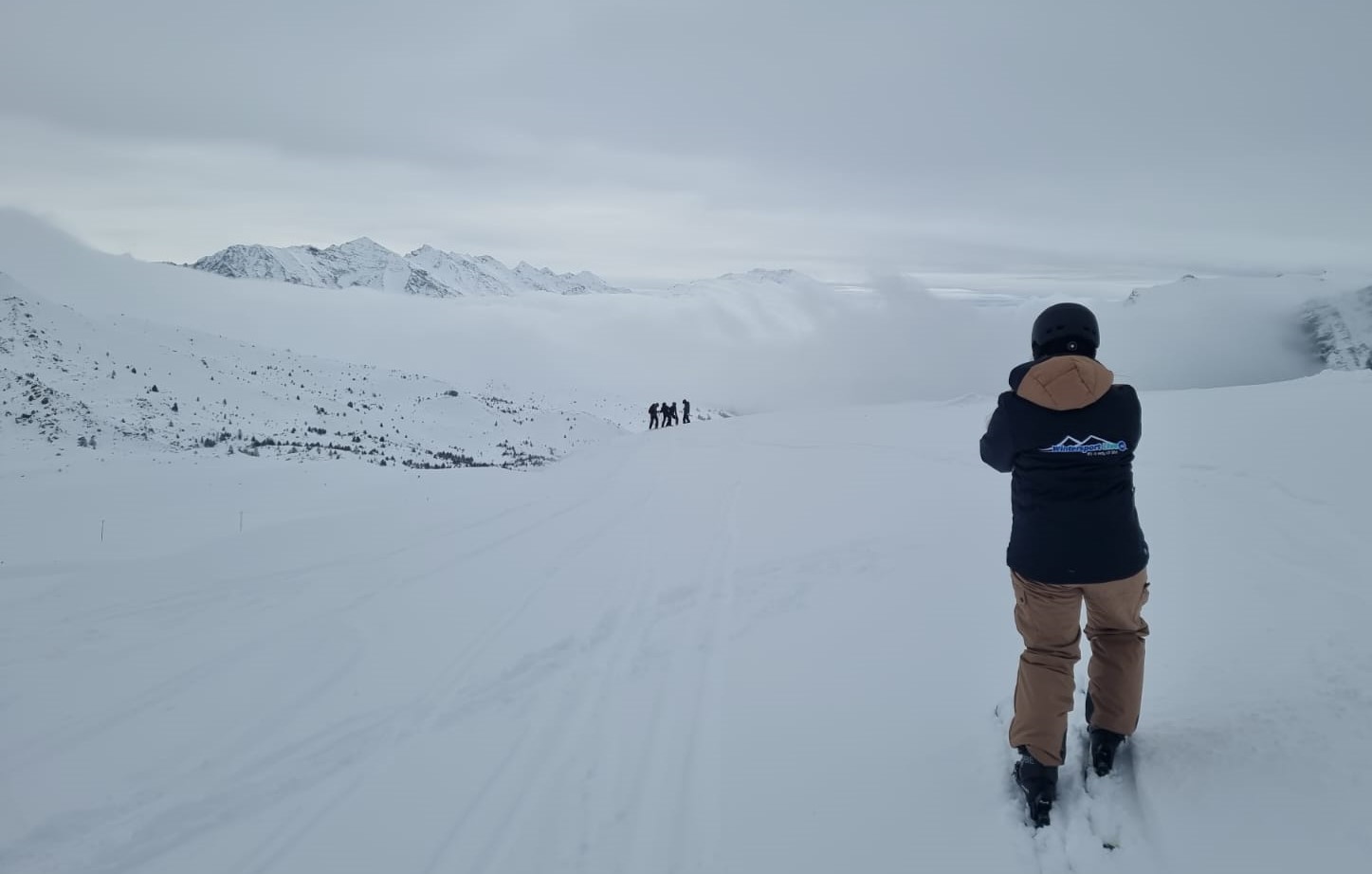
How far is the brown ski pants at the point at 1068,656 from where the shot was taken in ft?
11.3

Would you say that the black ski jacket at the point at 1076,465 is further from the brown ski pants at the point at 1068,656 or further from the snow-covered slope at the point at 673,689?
the snow-covered slope at the point at 673,689

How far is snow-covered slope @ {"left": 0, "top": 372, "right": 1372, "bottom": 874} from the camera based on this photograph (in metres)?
3.54

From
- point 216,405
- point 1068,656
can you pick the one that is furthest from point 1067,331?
point 216,405

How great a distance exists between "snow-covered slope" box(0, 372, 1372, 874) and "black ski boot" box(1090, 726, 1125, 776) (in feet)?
0.45

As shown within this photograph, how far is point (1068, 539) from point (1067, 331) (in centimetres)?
102

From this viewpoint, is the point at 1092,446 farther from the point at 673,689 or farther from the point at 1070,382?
the point at 673,689

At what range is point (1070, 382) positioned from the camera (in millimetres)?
3285

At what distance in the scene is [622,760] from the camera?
14.9 feet

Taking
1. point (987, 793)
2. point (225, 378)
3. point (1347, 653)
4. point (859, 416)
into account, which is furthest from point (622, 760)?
point (225, 378)

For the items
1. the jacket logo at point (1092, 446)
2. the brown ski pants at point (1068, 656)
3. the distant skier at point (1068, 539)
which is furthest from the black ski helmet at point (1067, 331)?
the brown ski pants at point (1068, 656)

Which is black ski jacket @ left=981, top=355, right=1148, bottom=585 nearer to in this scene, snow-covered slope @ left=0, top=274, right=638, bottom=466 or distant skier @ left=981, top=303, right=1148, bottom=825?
distant skier @ left=981, top=303, right=1148, bottom=825

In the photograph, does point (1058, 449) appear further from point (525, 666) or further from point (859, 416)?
point (859, 416)

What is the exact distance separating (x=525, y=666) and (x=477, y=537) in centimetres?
442

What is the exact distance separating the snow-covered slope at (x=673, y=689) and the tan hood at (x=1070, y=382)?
6.33ft
